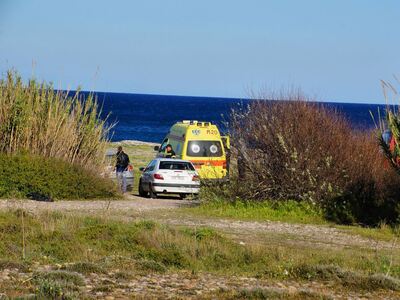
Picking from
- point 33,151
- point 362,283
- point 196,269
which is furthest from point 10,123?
point 362,283

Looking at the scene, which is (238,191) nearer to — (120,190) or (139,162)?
(120,190)

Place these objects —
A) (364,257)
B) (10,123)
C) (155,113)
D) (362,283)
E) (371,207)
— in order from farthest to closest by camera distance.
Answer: (155,113), (10,123), (371,207), (364,257), (362,283)

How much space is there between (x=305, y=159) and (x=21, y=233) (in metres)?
10.5

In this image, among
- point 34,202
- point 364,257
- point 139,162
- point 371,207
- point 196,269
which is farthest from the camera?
point 139,162

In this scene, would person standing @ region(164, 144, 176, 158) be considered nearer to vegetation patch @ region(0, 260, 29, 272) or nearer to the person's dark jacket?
the person's dark jacket

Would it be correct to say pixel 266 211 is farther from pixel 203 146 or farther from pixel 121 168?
pixel 203 146

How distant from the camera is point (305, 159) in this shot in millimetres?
25031

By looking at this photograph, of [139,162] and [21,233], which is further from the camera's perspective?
[139,162]

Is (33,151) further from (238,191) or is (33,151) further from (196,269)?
(196,269)

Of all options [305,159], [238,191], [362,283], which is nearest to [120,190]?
[238,191]

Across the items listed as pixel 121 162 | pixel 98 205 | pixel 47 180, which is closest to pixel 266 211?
pixel 98 205

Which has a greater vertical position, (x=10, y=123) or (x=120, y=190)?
(x=10, y=123)

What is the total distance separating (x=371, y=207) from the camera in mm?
24156

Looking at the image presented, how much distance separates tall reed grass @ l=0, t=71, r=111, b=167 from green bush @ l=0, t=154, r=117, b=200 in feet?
3.21
